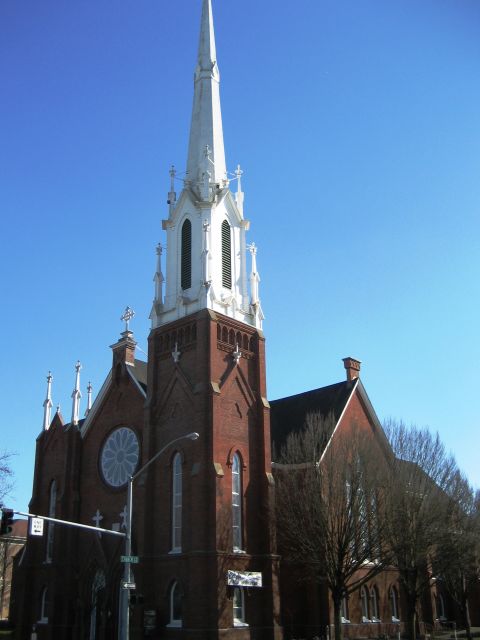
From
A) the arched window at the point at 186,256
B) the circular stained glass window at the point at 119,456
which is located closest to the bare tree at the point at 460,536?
the circular stained glass window at the point at 119,456

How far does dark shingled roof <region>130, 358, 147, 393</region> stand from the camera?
143ft

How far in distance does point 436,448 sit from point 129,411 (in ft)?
59.5

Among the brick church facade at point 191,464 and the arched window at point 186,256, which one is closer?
the brick church facade at point 191,464

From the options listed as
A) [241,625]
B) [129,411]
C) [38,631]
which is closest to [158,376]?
[129,411]

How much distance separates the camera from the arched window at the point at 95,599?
3953 centimetres

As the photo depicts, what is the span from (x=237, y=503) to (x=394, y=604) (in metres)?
15.8

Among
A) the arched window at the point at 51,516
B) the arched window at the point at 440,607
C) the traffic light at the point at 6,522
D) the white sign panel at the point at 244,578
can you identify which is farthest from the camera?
the arched window at the point at 440,607

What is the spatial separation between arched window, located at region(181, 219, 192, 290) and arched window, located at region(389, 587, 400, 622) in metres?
23.7

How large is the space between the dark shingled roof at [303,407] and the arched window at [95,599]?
501 inches

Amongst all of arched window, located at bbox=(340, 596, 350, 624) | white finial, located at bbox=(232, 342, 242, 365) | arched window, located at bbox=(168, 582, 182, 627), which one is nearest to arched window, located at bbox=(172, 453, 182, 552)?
arched window, located at bbox=(168, 582, 182, 627)

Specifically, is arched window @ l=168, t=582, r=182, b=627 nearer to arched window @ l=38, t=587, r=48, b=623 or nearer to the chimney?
arched window @ l=38, t=587, r=48, b=623

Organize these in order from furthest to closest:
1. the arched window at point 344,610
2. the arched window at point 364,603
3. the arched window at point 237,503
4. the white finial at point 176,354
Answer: the arched window at point 364,603 → the arched window at point 344,610 → the white finial at point 176,354 → the arched window at point 237,503

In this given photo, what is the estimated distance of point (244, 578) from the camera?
3406cm

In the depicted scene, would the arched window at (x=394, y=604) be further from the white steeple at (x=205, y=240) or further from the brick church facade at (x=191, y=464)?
the white steeple at (x=205, y=240)
